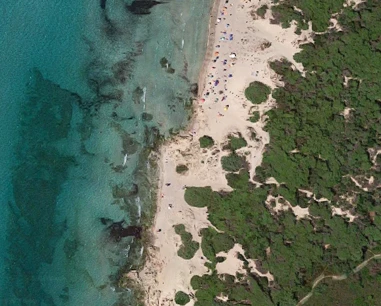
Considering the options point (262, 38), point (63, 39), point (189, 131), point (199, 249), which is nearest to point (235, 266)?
point (199, 249)

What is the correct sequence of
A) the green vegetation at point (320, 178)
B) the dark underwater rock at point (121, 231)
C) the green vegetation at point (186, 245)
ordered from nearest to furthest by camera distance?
the green vegetation at point (320, 178) < the green vegetation at point (186, 245) < the dark underwater rock at point (121, 231)

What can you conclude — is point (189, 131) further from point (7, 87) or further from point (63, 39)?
point (7, 87)

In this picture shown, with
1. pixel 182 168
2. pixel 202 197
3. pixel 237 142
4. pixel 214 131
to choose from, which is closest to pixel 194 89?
pixel 214 131

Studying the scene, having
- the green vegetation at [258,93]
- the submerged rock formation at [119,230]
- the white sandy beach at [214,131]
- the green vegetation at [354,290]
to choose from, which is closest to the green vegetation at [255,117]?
the white sandy beach at [214,131]

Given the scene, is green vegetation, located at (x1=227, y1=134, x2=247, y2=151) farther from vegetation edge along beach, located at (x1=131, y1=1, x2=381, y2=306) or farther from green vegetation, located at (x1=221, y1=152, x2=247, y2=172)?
green vegetation, located at (x1=221, y1=152, x2=247, y2=172)

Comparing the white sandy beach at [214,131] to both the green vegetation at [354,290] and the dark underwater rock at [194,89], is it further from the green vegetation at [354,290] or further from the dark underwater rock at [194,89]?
the green vegetation at [354,290]

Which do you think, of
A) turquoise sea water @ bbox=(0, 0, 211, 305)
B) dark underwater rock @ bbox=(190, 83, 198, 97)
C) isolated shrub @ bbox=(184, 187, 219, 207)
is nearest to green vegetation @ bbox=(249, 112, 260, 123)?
dark underwater rock @ bbox=(190, 83, 198, 97)
